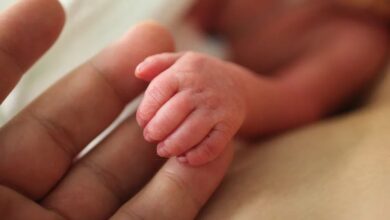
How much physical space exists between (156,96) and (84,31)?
24cm

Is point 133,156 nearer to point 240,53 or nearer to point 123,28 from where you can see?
point 123,28

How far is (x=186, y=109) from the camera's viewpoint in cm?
47

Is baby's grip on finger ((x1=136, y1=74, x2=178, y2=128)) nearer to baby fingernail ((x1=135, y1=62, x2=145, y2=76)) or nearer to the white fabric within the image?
baby fingernail ((x1=135, y1=62, x2=145, y2=76))

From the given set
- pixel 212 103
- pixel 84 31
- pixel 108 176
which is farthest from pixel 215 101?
pixel 84 31

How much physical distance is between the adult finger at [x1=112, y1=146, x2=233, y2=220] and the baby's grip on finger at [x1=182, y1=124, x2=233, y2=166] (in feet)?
0.05

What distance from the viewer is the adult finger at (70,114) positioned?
48 cm

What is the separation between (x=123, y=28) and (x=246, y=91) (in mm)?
218

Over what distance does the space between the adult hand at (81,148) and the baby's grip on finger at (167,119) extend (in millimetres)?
46

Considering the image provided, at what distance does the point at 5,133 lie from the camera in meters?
0.48

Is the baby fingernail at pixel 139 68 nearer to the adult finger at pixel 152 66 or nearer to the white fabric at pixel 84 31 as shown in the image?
the adult finger at pixel 152 66

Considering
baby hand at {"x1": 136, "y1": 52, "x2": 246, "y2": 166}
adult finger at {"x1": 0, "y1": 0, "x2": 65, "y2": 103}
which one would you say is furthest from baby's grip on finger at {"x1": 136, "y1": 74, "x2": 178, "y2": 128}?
adult finger at {"x1": 0, "y1": 0, "x2": 65, "y2": 103}

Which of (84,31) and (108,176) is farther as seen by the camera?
(84,31)

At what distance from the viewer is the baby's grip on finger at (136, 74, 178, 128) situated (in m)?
0.46

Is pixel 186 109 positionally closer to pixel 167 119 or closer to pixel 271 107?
pixel 167 119
